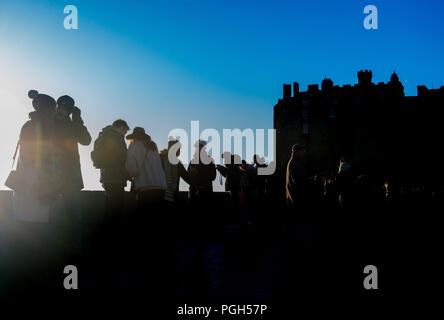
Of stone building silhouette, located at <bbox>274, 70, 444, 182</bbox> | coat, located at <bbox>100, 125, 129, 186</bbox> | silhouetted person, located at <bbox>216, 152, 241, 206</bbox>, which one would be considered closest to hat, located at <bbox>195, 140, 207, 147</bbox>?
coat, located at <bbox>100, 125, 129, 186</bbox>

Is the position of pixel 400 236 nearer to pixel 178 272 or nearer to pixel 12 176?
pixel 178 272

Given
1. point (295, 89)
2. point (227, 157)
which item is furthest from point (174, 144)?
point (295, 89)

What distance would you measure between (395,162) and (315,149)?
379 inches

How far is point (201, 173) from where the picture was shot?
33.0 feet

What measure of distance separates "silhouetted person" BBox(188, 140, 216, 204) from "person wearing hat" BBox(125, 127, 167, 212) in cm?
222

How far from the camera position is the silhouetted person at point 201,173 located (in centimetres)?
1002

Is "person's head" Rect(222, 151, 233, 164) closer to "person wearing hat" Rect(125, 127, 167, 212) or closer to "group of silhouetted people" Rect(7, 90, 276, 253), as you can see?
"group of silhouetted people" Rect(7, 90, 276, 253)

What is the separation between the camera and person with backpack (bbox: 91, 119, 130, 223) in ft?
26.7

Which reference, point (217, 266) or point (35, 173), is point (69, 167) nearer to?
point (35, 173)

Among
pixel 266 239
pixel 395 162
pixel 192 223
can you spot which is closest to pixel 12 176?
pixel 266 239

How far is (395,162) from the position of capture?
60.6 m

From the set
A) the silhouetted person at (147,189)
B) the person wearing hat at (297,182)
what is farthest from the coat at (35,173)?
the person wearing hat at (297,182)

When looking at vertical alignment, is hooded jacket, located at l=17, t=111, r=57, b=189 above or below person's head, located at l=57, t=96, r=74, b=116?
below

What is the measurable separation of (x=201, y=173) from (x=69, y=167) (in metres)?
4.06
